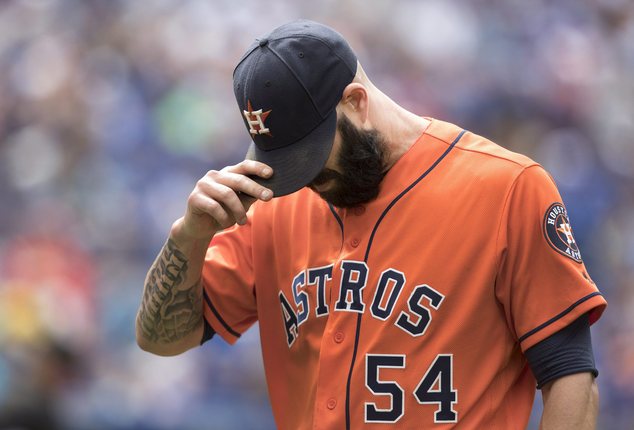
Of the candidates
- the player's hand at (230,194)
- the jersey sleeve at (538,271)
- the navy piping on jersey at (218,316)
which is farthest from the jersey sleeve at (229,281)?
the jersey sleeve at (538,271)

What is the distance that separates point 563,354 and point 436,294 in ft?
0.99

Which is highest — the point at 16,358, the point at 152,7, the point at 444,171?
the point at 152,7

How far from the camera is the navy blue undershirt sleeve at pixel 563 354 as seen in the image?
1.94 m

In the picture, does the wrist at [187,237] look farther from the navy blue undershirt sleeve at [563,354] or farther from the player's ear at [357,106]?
the navy blue undershirt sleeve at [563,354]

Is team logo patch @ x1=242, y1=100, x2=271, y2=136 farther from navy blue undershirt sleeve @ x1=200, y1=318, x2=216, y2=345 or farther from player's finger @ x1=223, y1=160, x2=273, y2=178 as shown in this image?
navy blue undershirt sleeve @ x1=200, y1=318, x2=216, y2=345

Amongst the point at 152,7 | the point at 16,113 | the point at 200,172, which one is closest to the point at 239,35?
the point at 152,7

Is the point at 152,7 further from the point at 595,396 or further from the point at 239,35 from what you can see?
the point at 595,396

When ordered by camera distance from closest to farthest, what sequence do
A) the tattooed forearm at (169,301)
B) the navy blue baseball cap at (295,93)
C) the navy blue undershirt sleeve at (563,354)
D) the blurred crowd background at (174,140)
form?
the navy blue undershirt sleeve at (563,354) → the navy blue baseball cap at (295,93) → the tattooed forearm at (169,301) → the blurred crowd background at (174,140)

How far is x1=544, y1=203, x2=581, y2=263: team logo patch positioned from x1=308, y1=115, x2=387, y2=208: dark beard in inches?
16.7

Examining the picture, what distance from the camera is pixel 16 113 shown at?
589 cm

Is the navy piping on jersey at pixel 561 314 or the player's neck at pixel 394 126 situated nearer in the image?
the navy piping on jersey at pixel 561 314

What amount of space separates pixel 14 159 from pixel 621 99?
4.04m

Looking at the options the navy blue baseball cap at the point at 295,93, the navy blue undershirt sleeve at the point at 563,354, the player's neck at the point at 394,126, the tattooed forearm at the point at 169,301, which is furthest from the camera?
the tattooed forearm at the point at 169,301

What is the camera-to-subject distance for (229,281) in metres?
2.42
